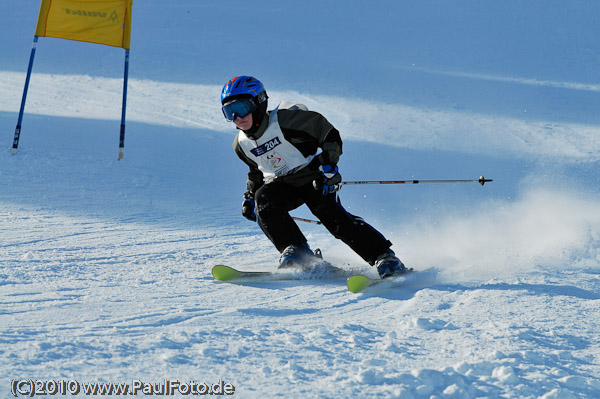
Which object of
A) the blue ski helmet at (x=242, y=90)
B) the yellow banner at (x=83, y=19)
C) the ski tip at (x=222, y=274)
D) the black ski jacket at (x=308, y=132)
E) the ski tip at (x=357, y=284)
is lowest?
the ski tip at (x=222, y=274)

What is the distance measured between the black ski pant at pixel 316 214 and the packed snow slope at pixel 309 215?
26cm

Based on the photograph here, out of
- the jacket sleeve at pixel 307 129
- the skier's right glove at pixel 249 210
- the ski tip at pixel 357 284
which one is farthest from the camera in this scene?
the skier's right glove at pixel 249 210

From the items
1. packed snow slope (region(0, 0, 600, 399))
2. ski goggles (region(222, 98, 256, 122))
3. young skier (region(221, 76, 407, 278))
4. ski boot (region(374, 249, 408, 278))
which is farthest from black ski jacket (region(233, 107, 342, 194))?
packed snow slope (region(0, 0, 600, 399))

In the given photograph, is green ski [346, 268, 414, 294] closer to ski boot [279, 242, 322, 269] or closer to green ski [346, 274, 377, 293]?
green ski [346, 274, 377, 293]

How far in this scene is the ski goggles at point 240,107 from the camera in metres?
4.41

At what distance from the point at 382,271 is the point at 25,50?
13558 millimetres

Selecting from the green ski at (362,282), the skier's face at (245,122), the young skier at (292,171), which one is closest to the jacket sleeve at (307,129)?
the young skier at (292,171)

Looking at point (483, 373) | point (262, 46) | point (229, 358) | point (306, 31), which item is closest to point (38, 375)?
point (229, 358)

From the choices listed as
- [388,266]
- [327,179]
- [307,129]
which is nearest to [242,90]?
[307,129]

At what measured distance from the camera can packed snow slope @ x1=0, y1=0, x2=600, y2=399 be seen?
108 inches

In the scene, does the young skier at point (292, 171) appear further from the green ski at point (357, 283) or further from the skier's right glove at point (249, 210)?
the green ski at point (357, 283)

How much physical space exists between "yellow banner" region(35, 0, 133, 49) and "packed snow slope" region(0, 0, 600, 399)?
1.48 metres

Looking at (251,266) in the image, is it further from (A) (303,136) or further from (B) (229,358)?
(B) (229,358)

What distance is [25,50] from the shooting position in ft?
50.8
